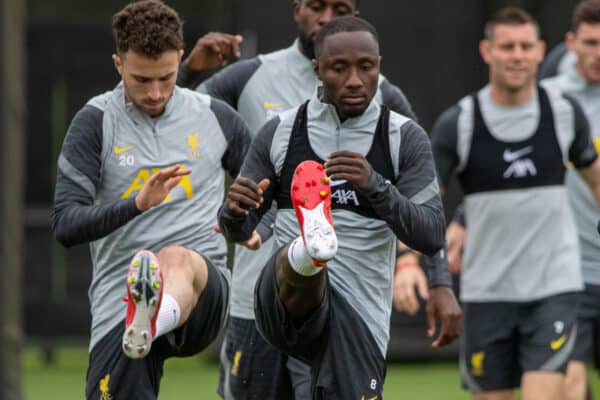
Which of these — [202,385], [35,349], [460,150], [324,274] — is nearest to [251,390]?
[324,274]

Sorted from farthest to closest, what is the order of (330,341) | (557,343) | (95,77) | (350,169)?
1. (95,77)
2. (557,343)
3. (330,341)
4. (350,169)

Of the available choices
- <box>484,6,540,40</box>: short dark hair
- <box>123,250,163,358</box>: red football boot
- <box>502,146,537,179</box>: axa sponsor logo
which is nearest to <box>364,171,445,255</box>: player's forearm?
<box>123,250,163,358</box>: red football boot

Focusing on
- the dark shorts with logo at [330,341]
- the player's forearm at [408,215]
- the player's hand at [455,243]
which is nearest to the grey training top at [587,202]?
the player's hand at [455,243]

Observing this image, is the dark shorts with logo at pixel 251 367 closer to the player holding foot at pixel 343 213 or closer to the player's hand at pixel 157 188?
the player holding foot at pixel 343 213

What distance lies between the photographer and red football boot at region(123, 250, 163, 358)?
5.21 meters

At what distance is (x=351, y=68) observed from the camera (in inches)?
215

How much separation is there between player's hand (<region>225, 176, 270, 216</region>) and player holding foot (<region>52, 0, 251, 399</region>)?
0.32 m

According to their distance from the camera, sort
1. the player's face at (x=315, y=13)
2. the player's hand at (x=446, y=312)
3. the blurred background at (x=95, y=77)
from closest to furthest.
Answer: the player's hand at (x=446, y=312)
the player's face at (x=315, y=13)
the blurred background at (x=95, y=77)

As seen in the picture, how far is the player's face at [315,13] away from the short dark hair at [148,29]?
85 centimetres

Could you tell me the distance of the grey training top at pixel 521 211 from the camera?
25.9 ft

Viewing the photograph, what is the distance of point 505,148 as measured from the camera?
7.99m

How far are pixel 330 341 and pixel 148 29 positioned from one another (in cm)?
144

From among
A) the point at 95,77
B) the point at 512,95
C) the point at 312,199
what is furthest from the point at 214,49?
the point at 95,77

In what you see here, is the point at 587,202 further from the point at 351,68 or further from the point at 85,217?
the point at 85,217
